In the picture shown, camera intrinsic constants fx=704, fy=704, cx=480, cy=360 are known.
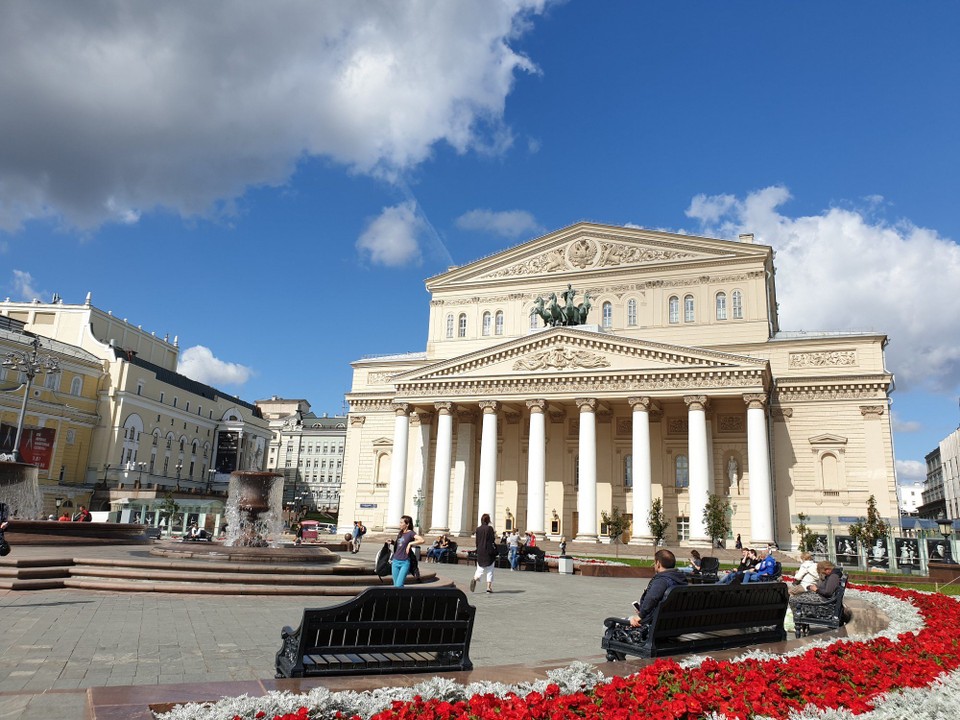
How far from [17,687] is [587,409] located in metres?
40.2

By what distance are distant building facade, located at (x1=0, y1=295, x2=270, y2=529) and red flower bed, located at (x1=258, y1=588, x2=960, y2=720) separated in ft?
172

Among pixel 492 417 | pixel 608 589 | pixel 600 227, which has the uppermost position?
pixel 600 227

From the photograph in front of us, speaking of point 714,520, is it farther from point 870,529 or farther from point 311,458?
point 311,458

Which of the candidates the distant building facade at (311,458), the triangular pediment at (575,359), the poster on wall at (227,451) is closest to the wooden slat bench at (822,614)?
the triangular pediment at (575,359)

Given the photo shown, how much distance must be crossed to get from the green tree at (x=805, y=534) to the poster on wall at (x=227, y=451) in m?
65.0

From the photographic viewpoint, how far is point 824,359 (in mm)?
47219

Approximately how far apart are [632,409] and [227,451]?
5770cm

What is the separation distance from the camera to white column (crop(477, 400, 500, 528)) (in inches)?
1820

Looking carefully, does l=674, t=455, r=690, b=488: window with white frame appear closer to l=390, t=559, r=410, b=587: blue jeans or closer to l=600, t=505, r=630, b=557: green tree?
l=600, t=505, r=630, b=557: green tree

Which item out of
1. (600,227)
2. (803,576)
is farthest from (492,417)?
(803,576)

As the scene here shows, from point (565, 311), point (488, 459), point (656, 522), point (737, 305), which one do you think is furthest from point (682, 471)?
point (565, 311)

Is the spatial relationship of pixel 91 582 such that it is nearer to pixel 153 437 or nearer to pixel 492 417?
pixel 492 417

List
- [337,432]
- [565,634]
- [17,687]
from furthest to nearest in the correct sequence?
[337,432] → [565,634] → [17,687]

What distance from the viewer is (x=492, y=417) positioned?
47.5m
